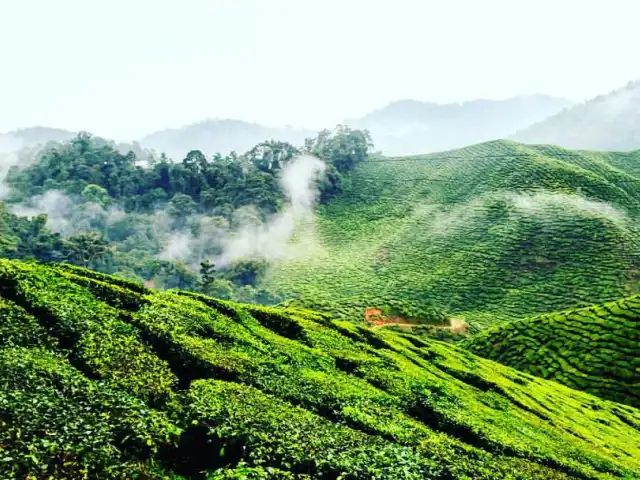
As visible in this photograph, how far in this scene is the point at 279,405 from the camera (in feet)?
28.1

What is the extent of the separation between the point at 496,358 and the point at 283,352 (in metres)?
21.3

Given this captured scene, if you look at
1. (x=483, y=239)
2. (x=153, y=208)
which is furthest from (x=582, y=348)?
(x=153, y=208)

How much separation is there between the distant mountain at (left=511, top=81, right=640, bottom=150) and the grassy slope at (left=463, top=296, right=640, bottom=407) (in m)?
147

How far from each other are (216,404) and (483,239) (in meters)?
52.7

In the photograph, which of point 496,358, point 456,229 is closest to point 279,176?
point 456,229

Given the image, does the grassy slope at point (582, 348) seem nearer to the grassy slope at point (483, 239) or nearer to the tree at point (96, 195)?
the grassy slope at point (483, 239)

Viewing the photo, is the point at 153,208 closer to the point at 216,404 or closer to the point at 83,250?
the point at 83,250

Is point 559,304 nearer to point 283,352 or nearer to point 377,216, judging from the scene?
point 377,216

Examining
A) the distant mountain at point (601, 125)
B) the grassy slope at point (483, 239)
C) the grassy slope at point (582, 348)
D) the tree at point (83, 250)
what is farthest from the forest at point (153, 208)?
the distant mountain at point (601, 125)

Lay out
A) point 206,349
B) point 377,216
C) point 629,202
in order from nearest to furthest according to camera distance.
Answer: point 206,349
point 629,202
point 377,216

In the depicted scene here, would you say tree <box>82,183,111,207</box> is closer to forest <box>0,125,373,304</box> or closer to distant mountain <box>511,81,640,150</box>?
forest <box>0,125,373,304</box>

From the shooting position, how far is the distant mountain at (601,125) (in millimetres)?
156375

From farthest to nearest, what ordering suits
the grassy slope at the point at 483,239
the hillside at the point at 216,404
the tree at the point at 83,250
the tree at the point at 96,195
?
the tree at the point at 96,195, the tree at the point at 83,250, the grassy slope at the point at 483,239, the hillside at the point at 216,404

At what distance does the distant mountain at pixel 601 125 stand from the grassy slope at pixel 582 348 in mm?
146565
